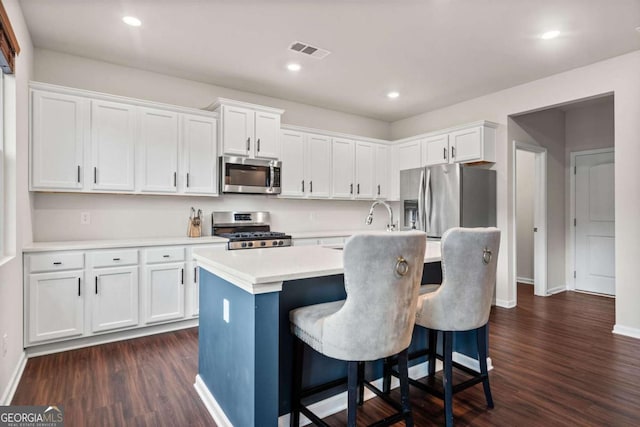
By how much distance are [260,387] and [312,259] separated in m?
0.73

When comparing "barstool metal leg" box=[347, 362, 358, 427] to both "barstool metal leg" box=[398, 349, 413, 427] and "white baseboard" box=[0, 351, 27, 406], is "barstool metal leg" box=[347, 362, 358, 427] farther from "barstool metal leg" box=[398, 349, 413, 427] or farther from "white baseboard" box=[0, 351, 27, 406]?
"white baseboard" box=[0, 351, 27, 406]

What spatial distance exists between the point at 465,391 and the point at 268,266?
162cm

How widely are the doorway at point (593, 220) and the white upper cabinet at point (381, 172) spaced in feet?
9.07

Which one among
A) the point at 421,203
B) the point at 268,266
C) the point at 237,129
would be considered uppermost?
the point at 237,129

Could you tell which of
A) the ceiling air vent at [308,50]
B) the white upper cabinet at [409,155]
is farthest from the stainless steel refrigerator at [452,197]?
the ceiling air vent at [308,50]

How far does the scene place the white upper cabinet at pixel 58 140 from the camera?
3.06m

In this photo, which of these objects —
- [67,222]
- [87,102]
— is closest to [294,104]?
[87,102]

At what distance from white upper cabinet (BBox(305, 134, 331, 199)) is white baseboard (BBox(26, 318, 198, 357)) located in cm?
224

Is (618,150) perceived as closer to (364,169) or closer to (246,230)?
(364,169)

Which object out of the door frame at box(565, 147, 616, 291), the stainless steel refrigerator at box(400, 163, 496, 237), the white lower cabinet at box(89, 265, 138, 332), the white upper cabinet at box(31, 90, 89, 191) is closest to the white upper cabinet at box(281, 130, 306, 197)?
the stainless steel refrigerator at box(400, 163, 496, 237)

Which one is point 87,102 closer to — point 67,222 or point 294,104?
point 67,222

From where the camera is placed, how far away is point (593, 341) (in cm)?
326

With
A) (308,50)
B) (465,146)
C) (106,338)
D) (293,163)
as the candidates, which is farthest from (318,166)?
(106,338)

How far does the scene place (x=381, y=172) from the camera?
547 cm
